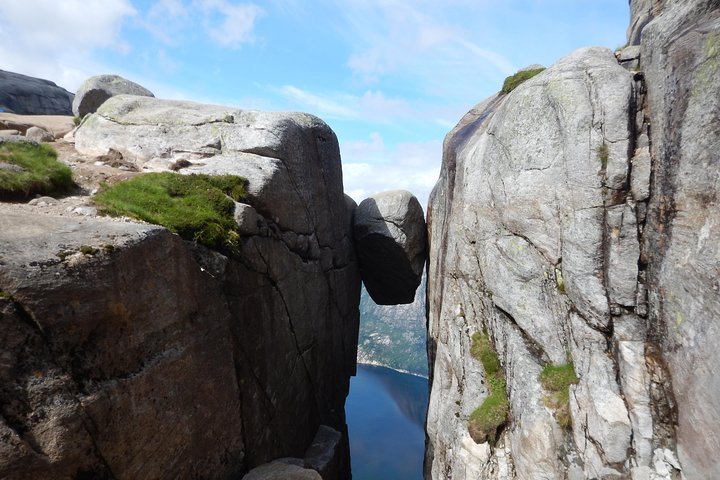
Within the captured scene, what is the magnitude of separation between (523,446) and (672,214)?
8276 millimetres

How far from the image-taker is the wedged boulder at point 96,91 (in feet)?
82.3

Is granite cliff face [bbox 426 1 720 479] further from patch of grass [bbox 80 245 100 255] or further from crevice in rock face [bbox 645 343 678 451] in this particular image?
patch of grass [bbox 80 245 100 255]

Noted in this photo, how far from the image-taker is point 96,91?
25125 mm

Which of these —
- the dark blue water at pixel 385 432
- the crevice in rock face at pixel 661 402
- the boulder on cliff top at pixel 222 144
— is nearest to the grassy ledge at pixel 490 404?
the crevice in rock face at pixel 661 402

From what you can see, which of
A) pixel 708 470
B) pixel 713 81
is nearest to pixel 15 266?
pixel 708 470

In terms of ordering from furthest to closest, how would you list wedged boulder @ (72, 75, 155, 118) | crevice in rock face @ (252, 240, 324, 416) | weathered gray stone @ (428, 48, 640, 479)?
wedged boulder @ (72, 75, 155, 118) < crevice in rock face @ (252, 240, 324, 416) < weathered gray stone @ (428, 48, 640, 479)

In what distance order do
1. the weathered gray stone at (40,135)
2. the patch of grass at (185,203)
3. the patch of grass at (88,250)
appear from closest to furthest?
the patch of grass at (88,250), the patch of grass at (185,203), the weathered gray stone at (40,135)

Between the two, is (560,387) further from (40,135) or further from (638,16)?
(638,16)

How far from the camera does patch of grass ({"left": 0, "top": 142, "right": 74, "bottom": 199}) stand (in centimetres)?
1092

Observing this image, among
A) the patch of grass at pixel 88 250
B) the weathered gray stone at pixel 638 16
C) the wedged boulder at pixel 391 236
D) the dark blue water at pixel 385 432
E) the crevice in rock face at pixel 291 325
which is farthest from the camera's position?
the dark blue water at pixel 385 432

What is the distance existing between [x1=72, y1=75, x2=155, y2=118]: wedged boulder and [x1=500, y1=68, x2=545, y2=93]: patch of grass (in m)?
24.1

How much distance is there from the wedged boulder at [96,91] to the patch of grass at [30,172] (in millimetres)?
14416

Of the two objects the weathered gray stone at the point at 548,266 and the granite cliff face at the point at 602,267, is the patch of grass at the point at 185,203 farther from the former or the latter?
the granite cliff face at the point at 602,267

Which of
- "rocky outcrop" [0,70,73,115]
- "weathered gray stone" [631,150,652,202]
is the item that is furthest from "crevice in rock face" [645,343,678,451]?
"rocky outcrop" [0,70,73,115]
